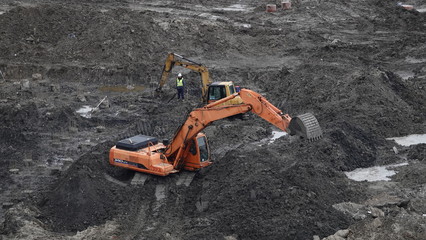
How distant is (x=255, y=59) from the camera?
33094 millimetres

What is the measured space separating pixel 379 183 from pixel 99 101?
508 inches

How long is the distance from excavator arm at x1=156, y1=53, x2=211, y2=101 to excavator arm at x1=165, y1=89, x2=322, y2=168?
734cm

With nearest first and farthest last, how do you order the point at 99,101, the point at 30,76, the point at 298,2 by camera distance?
the point at 99,101 < the point at 30,76 < the point at 298,2

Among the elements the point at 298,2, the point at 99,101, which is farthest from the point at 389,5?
the point at 99,101

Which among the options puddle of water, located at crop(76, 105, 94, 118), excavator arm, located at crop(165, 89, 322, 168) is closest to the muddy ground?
puddle of water, located at crop(76, 105, 94, 118)

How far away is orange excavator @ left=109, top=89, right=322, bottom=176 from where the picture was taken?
16.7 m

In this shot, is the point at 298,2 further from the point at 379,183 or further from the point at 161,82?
the point at 379,183

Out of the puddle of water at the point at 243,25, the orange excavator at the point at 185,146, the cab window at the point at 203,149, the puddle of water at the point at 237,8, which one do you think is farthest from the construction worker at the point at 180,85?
the puddle of water at the point at 237,8

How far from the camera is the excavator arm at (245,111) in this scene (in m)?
15.5

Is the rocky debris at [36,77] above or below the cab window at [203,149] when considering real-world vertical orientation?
below

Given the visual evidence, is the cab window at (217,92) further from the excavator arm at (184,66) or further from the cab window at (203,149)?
the cab window at (203,149)

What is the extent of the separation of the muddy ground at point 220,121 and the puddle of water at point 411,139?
0.28m

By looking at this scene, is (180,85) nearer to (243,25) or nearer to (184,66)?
(184,66)

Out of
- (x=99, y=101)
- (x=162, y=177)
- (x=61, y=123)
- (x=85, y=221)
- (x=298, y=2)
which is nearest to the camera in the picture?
(x=85, y=221)
